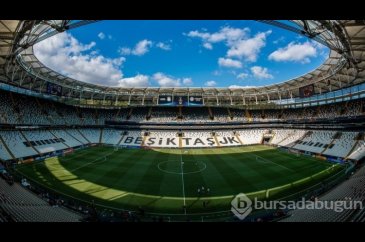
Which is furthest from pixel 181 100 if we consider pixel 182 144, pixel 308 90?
pixel 308 90

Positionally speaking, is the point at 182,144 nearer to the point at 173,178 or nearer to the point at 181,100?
the point at 181,100

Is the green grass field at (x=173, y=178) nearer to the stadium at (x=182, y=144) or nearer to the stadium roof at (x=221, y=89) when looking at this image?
the stadium at (x=182, y=144)

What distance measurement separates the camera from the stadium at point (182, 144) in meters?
17.4

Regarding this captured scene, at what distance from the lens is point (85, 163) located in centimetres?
3362

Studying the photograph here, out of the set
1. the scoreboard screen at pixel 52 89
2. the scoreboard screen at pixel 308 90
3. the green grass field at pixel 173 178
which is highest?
the scoreboard screen at pixel 52 89

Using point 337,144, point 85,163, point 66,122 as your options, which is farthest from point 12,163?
point 337,144

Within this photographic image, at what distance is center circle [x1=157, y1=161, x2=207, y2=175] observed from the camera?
2972 centimetres

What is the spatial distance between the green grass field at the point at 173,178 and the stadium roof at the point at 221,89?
13.2 metres

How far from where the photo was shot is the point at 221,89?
62.7 metres

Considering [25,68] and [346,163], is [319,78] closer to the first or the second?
[346,163]

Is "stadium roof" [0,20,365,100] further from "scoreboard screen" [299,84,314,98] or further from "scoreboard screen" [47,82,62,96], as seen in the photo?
"scoreboard screen" [299,84,314,98]

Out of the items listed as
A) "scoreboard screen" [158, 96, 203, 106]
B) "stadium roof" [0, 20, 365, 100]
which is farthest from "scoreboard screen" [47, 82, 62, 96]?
"scoreboard screen" [158, 96, 203, 106]

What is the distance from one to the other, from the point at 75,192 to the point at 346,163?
33.8m

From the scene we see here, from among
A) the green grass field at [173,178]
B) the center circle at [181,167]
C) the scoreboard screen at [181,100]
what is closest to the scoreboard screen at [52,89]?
the green grass field at [173,178]
